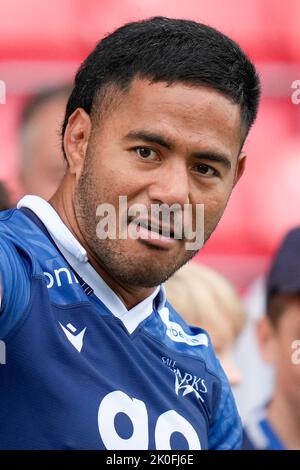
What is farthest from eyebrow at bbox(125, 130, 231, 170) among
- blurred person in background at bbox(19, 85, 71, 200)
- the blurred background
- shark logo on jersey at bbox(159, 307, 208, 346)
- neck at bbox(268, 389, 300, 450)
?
the blurred background

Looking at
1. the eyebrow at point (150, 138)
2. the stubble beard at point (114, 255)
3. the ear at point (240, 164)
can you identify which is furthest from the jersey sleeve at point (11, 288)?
the ear at point (240, 164)

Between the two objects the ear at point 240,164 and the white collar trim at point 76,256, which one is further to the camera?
the ear at point 240,164

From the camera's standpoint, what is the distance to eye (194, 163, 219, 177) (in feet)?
6.98

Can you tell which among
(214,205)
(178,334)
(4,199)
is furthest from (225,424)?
(4,199)

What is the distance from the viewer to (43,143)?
3777mm

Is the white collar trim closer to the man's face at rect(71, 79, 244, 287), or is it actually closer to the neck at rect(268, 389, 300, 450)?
the man's face at rect(71, 79, 244, 287)

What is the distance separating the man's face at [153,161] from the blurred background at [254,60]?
214cm

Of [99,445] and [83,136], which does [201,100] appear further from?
[99,445]

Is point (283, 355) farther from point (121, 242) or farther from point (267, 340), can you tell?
point (121, 242)

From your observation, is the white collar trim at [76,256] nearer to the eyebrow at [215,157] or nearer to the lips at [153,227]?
the lips at [153,227]

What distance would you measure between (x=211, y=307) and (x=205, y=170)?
5.16 feet

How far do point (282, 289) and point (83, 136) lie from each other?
4.97ft

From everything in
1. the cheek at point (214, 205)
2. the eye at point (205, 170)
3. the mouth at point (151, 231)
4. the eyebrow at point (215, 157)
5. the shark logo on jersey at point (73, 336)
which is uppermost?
the eyebrow at point (215, 157)

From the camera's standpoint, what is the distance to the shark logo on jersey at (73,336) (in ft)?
6.50
